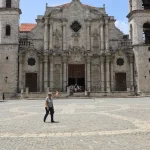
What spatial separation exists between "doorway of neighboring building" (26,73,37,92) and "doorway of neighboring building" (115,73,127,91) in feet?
38.1

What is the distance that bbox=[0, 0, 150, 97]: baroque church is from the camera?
134ft

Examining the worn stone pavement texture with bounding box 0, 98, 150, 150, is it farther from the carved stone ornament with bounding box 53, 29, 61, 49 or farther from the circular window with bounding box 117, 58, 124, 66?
the carved stone ornament with bounding box 53, 29, 61, 49

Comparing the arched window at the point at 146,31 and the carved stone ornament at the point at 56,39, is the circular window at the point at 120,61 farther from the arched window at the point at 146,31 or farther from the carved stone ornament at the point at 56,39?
the carved stone ornament at the point at 56,39

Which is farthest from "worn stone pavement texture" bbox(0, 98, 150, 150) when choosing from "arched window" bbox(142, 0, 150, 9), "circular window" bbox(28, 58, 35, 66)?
"arched window" bbox(142, 0, 150, 9)

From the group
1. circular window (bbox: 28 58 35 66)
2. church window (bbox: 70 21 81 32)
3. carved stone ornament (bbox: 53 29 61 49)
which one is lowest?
circular window (bbox: 28 58 35 66)

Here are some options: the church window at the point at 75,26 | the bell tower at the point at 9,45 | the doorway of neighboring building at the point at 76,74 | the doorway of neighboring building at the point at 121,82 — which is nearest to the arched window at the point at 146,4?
the church window at the point at 75,26

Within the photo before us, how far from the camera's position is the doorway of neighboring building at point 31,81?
1649 inches

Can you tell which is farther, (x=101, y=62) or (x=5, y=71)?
(x=101, y=62)

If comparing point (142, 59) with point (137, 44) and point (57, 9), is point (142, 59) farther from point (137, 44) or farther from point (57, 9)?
point (57, 9)

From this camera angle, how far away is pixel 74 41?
43.3 meters

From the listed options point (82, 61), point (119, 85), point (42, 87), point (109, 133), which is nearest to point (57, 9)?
point (82, 61)

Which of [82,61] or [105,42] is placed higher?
[105,42]

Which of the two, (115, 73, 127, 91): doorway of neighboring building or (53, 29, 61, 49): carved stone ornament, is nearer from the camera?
(115, 73, 127, 91): doorway of neighboring building

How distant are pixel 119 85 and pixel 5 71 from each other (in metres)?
16.0
